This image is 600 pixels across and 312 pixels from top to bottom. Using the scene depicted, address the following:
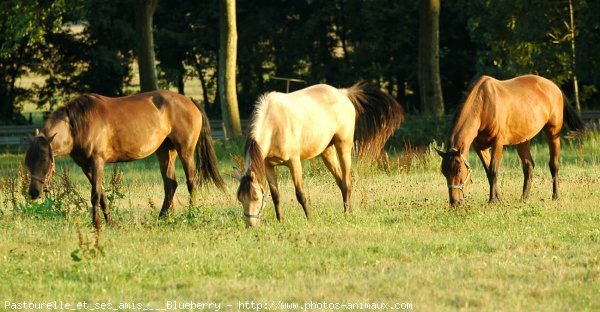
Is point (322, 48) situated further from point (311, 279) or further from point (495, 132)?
point (311, 279)

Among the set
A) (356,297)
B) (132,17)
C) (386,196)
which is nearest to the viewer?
(356,297)

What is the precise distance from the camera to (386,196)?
54.5 ft

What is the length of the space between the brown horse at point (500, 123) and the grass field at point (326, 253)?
474mm

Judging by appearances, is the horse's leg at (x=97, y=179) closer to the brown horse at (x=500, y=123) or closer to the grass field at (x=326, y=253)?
the grass field at (x=326, y=253)

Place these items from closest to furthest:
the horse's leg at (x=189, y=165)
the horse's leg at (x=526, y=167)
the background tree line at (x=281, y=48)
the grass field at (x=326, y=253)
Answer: the grass field at (x=326, y=253) < the horse's leg at (x=189, y=165) < the horse's leg at (x=526, y=167) < the background tree line at (x=281, y=48)

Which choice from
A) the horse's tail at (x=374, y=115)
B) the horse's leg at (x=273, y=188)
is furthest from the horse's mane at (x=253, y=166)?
the horse's tail at (x=374, y=115)

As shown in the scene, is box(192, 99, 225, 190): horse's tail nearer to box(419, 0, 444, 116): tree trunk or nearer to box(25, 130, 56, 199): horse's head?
box(25, 130, 56, 199): horse's head

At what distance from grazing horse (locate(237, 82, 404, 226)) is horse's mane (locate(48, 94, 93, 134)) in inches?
84.6

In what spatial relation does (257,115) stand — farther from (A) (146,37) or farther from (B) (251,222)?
(A) (146,37)

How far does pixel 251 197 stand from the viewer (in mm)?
12969

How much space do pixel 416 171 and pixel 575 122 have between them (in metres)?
4.30

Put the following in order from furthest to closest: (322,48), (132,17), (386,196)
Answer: (322,48)
(132,17)
(386,196)

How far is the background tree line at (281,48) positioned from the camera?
1501 inches

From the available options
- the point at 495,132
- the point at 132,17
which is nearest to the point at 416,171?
the point at 495,132
